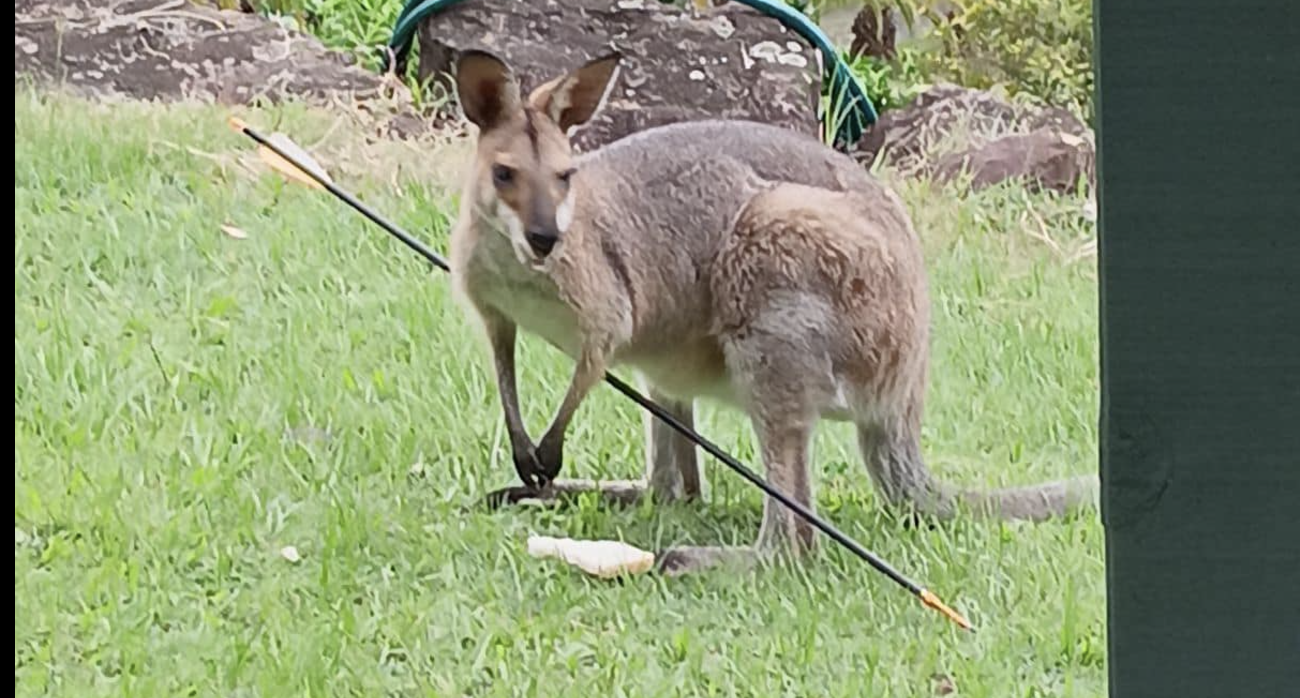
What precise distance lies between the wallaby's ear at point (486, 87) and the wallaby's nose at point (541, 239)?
89 mm

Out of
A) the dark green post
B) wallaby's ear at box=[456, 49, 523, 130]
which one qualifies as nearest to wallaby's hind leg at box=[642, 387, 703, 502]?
wallaby's ear at box=[456, 49, 523, 130]

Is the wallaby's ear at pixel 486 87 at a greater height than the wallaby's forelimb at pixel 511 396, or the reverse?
the wallaby's ear at pixel 486 87

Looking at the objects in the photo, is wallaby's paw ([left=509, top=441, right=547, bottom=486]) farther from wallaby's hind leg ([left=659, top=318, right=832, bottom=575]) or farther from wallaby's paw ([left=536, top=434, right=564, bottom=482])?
wallaby's hind leg ([left=659, top=318, right=832, bottom=575])

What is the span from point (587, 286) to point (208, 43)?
0.32 metres

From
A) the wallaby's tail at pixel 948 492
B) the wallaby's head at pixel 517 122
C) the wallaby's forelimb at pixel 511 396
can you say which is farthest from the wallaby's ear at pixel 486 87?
the wallaby's tail at pixel 948 492

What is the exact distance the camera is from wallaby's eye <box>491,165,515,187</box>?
1.05 meters

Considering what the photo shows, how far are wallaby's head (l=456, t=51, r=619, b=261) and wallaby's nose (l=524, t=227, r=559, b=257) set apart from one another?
0.02 meters

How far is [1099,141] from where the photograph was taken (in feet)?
1.47

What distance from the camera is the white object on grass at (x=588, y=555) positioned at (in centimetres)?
104

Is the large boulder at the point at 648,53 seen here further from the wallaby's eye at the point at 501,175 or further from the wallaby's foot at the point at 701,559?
the wallaby's foot at the point at 701,559

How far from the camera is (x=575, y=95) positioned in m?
1.02

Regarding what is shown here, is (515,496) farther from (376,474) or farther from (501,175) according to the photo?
(501,175)

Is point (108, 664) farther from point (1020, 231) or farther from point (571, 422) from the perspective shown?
point (1020, 231)

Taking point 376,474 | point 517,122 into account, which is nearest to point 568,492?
point 376,474
